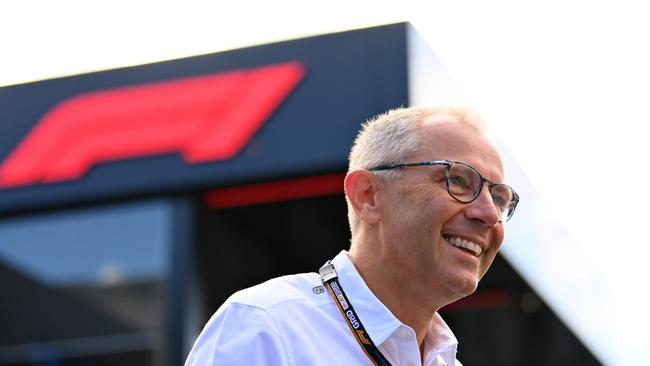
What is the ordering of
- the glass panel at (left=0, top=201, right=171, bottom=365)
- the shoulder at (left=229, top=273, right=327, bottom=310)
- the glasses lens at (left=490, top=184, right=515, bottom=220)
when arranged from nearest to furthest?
the shoulder at (left=229, top=273, right=327, bottom=310) → the glasses lens at (left=490, top=184, right=515, bottom=220) → the glass panel at (left=0, top=201, right=171, bottom=365)

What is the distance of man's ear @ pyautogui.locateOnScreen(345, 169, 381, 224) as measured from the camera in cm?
241

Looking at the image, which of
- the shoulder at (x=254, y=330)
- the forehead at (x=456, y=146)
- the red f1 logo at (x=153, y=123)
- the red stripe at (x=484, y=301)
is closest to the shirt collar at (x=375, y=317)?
the shoulder at (x=254, y=330)

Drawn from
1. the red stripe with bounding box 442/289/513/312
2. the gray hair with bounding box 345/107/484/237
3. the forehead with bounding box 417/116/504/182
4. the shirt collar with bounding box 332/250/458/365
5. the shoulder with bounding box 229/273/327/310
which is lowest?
the shirt collar with bounding box 332/250/458/365

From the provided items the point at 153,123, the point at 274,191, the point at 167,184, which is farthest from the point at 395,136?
the point at 153,123

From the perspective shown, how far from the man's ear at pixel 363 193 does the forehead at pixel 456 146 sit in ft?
0.50

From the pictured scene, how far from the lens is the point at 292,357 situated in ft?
6.67

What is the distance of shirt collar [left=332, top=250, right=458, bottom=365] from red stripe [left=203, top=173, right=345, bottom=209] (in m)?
4.03

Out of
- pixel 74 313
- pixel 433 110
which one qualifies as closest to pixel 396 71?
pixel 74 313

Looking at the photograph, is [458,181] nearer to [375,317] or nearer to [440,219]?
[440,219]

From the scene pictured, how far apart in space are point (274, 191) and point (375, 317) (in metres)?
4.45

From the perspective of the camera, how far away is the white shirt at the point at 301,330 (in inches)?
79.2

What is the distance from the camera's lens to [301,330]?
2.09 m

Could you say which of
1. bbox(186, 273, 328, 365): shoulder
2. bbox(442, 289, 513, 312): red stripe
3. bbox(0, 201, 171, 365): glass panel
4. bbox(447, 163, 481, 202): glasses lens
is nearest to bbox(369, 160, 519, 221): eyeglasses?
bbox(447, 163, 481, 202): glasses lens

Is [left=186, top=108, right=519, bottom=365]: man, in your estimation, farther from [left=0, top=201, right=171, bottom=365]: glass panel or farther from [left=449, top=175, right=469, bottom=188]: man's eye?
[left=0, top=201, right=171, bottom=365]: glass panel
